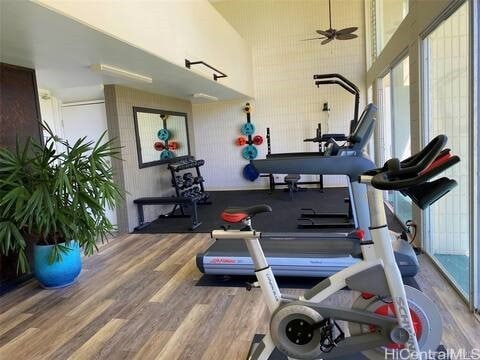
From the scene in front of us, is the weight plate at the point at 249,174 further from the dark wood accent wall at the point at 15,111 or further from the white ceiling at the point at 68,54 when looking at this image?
the dark wood accent wall at the point at 15,111

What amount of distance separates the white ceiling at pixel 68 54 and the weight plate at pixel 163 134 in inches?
38.3

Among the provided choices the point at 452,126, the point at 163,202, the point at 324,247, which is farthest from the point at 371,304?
the point at 163,202

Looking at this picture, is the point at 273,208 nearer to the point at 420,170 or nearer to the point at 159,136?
the point at 159,136

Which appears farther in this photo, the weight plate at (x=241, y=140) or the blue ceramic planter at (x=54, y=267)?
the weight plate at (x=241, y=140)

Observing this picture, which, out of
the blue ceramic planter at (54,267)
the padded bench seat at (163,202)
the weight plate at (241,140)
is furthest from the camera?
the weight plate at (241,140)

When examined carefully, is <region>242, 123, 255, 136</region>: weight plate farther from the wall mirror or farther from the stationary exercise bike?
the stationary exercise bike

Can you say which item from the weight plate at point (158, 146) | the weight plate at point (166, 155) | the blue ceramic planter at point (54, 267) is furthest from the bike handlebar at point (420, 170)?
the weight plate at point (166, 155)

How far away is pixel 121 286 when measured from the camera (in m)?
3.06

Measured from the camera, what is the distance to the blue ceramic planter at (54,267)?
3000 millimetres

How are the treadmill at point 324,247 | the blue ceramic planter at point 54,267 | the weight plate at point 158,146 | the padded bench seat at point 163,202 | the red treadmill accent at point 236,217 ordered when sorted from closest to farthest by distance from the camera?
the red treadmill accent at point 236,217 → the treadmill at point 324,247 → the blue ceramic planter at point 54,267 → the padded bench seat at point 163,202 → the weight plate at point 158,146

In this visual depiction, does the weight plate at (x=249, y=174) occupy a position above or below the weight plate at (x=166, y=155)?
below

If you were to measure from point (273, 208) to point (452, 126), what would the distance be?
3346 millimetres

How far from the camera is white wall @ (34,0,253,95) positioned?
2415 mm

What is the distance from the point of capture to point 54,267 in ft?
9.87
